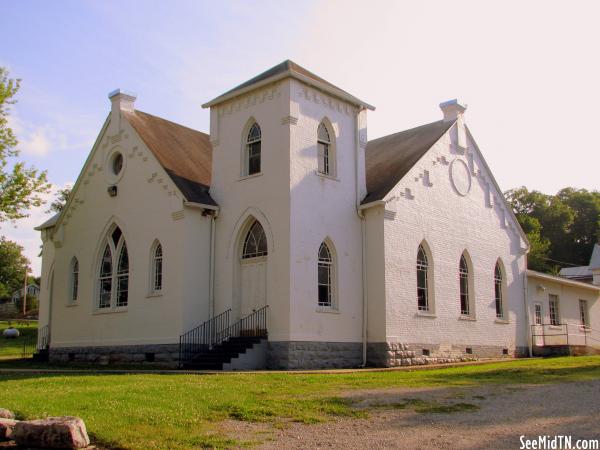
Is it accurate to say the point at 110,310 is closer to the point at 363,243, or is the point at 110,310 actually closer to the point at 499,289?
the point at 363,243

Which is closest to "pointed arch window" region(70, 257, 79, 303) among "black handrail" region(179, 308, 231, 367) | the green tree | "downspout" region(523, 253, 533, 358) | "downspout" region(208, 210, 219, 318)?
"downspout" region(208, 210, 219, 318)

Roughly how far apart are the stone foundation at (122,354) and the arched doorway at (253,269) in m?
2.51

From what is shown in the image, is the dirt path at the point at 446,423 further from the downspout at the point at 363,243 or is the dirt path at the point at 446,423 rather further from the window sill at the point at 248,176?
the window sill at the point at 248,176

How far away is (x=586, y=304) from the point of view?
32.1 m

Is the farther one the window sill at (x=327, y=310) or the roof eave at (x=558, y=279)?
the roof eave at (x=558, y=279)

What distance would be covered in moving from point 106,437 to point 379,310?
43.1 feet

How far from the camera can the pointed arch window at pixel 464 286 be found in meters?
24.3

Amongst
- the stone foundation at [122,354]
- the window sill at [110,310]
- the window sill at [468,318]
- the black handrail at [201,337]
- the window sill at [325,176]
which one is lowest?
the stone foundation at [122,354]

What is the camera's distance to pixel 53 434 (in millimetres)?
7891

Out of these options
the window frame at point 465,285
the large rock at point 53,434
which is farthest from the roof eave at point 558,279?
the large rock at point 53,434

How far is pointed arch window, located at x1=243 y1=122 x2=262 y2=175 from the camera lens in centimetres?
2131

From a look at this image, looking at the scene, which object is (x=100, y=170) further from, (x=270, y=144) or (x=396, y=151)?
(x=396, y=151)

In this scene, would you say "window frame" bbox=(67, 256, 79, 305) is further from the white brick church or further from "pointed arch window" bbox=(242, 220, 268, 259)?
"pointed arch window" bbox=(242, 220, 268, 259)

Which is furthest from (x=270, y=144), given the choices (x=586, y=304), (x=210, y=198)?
(x=586, y=304)
